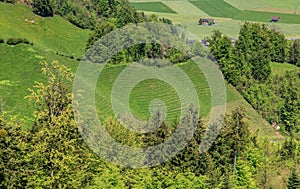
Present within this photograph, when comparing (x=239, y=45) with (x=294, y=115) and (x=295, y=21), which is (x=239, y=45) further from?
(x=295, y=21)

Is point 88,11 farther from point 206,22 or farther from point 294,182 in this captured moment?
point 294,182

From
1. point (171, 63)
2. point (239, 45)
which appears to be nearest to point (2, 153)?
point (171, 63)

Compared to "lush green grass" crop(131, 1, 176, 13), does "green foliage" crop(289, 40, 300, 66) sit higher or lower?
higher

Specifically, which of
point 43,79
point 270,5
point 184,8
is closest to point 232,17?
point 184,8

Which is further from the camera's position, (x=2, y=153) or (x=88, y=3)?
(x=88, y=3)

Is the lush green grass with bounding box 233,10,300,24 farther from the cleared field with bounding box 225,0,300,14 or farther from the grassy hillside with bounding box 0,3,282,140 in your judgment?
the grassy hillside with bounding box 0,3,282,140

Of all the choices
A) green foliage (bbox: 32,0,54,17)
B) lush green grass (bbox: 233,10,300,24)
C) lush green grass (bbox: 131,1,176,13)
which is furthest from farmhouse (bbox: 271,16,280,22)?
green foliage (bbox: 32,0,54,17)

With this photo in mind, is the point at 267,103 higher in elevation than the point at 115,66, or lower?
lower
